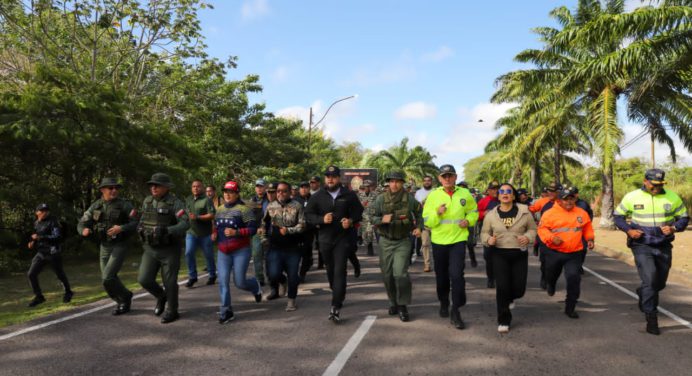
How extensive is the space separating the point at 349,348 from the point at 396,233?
159 cm

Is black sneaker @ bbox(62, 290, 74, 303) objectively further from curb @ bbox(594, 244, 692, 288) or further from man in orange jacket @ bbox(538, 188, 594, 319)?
curb @ bbox(594, 244, 692, 288)

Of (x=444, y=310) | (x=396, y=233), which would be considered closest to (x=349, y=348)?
(x=396, y=233)

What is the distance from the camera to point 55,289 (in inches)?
330

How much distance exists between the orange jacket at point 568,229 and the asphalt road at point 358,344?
0.89 metres

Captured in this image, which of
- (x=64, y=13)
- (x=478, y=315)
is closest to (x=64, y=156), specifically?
(x=64, y=13)

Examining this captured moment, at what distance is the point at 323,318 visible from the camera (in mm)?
5938

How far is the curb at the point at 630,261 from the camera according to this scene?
8877mm

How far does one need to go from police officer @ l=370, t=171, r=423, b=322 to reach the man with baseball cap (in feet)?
0.83

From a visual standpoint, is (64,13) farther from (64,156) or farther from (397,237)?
(397,237)

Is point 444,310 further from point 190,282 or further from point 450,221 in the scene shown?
point 190,282

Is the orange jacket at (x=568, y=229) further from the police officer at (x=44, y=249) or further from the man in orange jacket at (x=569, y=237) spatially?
the police officer at (x=44, y=249)

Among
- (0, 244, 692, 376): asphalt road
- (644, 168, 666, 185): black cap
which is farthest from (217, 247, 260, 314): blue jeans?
(644, 168, 666, 185): black cap

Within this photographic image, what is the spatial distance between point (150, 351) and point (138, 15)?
14.6m

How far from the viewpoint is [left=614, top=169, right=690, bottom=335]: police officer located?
17.6ft
